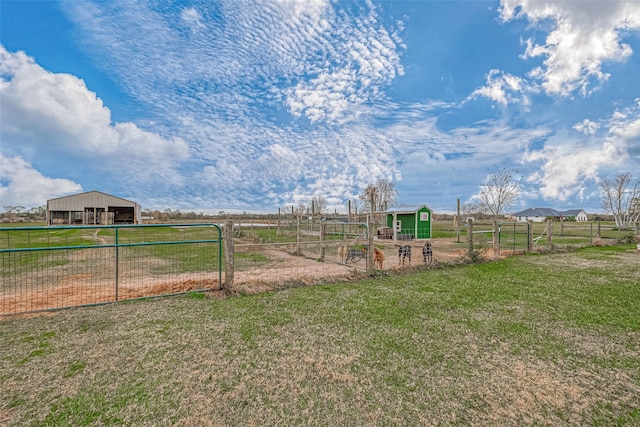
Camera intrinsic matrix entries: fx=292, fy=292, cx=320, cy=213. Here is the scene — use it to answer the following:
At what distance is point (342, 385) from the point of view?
8.40ft

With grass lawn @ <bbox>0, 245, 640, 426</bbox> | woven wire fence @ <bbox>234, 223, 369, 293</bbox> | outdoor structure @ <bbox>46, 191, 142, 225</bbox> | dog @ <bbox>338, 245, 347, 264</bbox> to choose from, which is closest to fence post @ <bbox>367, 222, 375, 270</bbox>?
woven wire fence @ <bbox>234, 223, 369, 293</bbox>

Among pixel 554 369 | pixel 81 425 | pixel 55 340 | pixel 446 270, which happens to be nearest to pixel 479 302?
pixel 554 369

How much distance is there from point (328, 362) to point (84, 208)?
36125 millimetres

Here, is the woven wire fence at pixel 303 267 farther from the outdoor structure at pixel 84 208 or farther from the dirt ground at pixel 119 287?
the outdoor structure at pixel 84 208

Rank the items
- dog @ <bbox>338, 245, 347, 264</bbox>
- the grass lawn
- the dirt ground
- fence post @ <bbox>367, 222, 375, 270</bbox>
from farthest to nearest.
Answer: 1. dog @ <bbox>338, 245, 347, 264</bbox>
2. fence post @ <bbox>367, 222, 375, 270</bbox>
3. the dirt ground
4. the grass lawn

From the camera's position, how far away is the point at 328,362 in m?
2.96

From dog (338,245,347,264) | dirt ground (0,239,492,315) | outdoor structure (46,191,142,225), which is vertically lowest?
dirt ground (0,239,492,315)

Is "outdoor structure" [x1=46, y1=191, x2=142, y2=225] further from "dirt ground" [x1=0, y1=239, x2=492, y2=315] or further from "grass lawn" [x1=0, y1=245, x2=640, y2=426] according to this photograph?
"grass lawn" [x1=0, y1=245, x2=640, y2=426]

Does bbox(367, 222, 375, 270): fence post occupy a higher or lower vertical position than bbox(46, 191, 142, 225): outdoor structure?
lower

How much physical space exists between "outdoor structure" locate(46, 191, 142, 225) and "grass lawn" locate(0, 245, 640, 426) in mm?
30836

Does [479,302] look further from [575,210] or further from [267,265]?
[575,210]

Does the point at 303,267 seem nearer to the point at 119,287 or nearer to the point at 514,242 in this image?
the point at 119,287

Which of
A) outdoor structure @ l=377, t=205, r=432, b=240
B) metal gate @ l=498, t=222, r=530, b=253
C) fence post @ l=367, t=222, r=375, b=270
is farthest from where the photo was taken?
outdoor structure @ l=377, t=205, r=432, b=240

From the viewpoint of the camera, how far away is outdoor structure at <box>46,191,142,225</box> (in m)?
29.1
